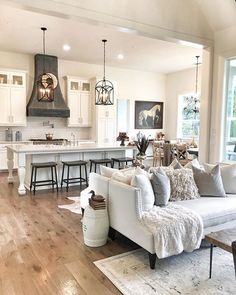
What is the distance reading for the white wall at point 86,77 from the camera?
7957 millimetres

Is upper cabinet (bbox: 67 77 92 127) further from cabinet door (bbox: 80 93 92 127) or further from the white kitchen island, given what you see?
the white kitchen island

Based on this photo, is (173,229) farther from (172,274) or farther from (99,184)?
(99,184)

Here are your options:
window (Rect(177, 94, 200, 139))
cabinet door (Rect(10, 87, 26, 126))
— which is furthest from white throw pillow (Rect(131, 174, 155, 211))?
window (Rect(177, 94, 200, 139))

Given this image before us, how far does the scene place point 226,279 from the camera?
2498 millimetres

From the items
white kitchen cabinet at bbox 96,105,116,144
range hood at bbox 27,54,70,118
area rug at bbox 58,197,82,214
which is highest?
range hood at bbox 27,54,70,118

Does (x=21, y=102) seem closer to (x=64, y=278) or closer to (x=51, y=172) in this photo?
(x=51, y=172)

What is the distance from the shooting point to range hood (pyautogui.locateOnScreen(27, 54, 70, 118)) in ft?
25.8

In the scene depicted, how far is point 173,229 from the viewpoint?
2670 mm

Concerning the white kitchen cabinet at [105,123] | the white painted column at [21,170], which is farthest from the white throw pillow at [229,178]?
the white kitchen cabinet at [105,123]

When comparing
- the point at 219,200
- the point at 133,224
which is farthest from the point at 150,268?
the point at 219,200

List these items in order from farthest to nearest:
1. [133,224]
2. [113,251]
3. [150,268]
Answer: [113,251]
[133,224]
[150,268]

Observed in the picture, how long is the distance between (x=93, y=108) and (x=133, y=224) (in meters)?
6.41

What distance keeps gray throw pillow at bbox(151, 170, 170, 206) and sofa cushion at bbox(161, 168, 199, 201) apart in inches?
8.1

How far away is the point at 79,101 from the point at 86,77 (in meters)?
0.88
